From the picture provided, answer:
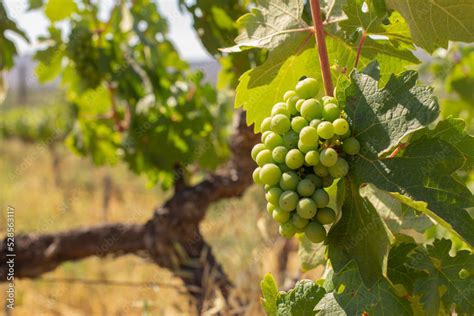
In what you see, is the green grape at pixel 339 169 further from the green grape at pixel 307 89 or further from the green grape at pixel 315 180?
the green grape at pixel 307 89

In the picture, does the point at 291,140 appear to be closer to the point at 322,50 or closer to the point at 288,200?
the point at 288,200

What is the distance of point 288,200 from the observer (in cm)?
108

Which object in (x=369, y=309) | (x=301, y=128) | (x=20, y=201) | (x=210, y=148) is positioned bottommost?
(x=369, y=309)

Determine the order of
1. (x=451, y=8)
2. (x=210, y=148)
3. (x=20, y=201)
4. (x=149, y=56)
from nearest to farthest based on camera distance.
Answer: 1. (x=451, y=8)
2. (x=149, y=56)
3. (x=210, y=148)
4. (x=20, y=201)

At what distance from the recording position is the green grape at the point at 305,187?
3.55ft

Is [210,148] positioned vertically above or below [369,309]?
above

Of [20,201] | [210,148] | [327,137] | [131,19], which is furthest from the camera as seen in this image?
[20,201]

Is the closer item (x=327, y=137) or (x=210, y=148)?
(x=327, y=137)

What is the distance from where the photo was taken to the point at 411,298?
1.28 m

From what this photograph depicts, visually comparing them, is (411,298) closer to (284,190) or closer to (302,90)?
(284,190)

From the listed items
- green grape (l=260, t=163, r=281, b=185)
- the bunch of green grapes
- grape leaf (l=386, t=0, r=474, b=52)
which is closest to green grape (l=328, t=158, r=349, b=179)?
the bunch of green grapes

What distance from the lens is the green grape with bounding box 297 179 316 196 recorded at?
3.55ft

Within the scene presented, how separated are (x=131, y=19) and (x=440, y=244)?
93.2 inches

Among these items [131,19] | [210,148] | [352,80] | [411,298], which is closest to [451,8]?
[352,80]
